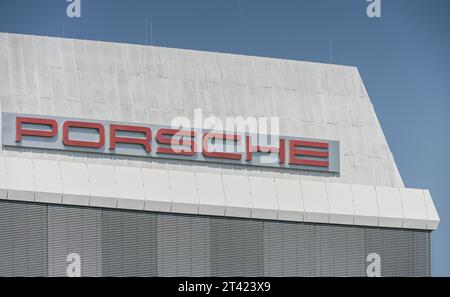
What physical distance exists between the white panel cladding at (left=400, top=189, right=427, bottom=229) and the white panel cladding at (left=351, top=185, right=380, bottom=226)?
2212 millimetres

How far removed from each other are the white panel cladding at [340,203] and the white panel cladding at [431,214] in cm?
586

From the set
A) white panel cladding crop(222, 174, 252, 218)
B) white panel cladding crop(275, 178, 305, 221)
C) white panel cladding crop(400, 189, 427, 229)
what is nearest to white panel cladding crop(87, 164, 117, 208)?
white panel cladding crop(222, 174, 252, 218)

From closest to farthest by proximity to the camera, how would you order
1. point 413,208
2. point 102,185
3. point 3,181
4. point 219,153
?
1. point 3,181
2. point 102,185
3. point 219,153
4. point 413,208

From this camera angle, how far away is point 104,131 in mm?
99250

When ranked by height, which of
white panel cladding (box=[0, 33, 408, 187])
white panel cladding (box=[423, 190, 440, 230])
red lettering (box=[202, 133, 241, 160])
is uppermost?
white panel cladding (box=[0, 33, 408, 187])

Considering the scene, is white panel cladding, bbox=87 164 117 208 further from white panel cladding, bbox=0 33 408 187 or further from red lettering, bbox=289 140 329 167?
red lettering, bbox=289 140 329 167

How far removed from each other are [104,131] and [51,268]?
419 inches

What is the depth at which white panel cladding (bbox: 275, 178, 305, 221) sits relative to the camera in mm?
101125

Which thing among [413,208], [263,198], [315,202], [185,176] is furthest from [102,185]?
[413,208]

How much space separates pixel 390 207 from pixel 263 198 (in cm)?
961

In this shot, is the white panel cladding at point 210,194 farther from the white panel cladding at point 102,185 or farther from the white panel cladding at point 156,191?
the white panel cladding at point 102,185

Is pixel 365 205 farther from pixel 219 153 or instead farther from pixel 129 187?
pixel 129 187

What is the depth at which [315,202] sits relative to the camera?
102 m

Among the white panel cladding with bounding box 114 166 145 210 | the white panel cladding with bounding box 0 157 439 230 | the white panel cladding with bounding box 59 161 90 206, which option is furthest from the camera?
the white panel cladding with bounding box 114 166 145 210
